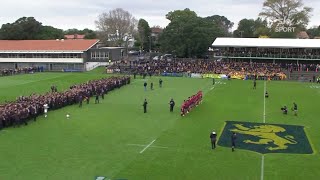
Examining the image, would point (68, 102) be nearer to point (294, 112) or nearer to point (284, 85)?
point (294, 112)

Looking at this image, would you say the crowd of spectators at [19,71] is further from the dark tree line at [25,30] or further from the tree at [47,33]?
the tree at [47,33]

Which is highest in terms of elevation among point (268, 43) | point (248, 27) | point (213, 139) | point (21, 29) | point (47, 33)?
point (248, 27)

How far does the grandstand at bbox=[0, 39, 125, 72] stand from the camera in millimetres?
73875

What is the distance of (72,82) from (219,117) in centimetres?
2929

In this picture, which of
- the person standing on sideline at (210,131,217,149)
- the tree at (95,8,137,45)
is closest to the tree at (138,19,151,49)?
the tree at (95,8,137,45)

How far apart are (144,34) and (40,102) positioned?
267 ft

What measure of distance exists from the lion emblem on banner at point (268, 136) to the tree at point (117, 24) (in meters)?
78.1

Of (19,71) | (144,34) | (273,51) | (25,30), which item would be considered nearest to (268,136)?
(273,51)

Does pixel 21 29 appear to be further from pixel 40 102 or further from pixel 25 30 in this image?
pixel 40 102

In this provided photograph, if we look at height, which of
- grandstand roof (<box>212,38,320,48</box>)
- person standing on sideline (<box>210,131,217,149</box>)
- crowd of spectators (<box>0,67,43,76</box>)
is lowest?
person standing on sideline (<box>210,131,217,149</box>)

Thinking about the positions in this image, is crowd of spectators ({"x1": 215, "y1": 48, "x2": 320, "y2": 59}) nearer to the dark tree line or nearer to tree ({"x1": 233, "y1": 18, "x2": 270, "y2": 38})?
tree ({"x1": 233, "y1": 18, "x2": 270, "y2": 38})

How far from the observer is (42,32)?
9456cm

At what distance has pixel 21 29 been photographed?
8919 centimetres

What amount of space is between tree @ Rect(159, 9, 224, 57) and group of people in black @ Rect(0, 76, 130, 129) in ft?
113
